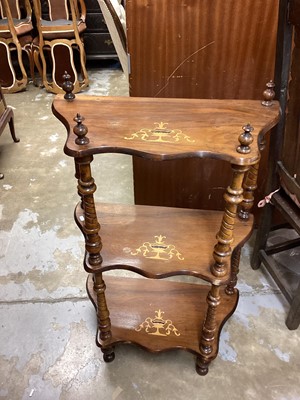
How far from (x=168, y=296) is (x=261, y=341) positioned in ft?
1.31

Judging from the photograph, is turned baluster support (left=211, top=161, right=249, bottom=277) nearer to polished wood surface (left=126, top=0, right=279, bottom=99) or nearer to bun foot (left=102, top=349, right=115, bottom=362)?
bun foot (left=102, top=349, right=115, bottom=362)

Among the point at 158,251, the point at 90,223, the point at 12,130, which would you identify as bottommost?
the point at 12,130

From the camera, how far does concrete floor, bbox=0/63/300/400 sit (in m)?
1.35

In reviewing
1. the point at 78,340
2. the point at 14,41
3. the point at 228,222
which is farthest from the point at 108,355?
the point at 14,41

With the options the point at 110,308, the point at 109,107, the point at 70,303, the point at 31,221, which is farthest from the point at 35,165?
the point at 109,107

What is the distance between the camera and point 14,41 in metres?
3.34

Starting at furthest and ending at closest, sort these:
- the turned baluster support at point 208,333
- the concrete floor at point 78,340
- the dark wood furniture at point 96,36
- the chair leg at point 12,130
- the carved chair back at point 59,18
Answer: the dark wood furniture at point 96,36 < the carved chair back at point 59,18 < the chair leg at point 12,130 < the concrete floor at point 78,340 < the turned baluster support at point 208,333

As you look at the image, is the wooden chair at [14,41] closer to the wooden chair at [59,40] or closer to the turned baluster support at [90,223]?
the wooden chair at [59,40]

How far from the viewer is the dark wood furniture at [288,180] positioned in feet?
3.93

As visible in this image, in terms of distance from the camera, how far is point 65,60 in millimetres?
3422

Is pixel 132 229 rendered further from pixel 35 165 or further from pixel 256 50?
pixel 35 165

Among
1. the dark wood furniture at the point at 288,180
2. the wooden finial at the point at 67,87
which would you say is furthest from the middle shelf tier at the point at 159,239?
the wooden finial at the point at 67,87

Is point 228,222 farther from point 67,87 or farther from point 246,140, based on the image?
point 67,87

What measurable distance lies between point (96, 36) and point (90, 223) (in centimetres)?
326
